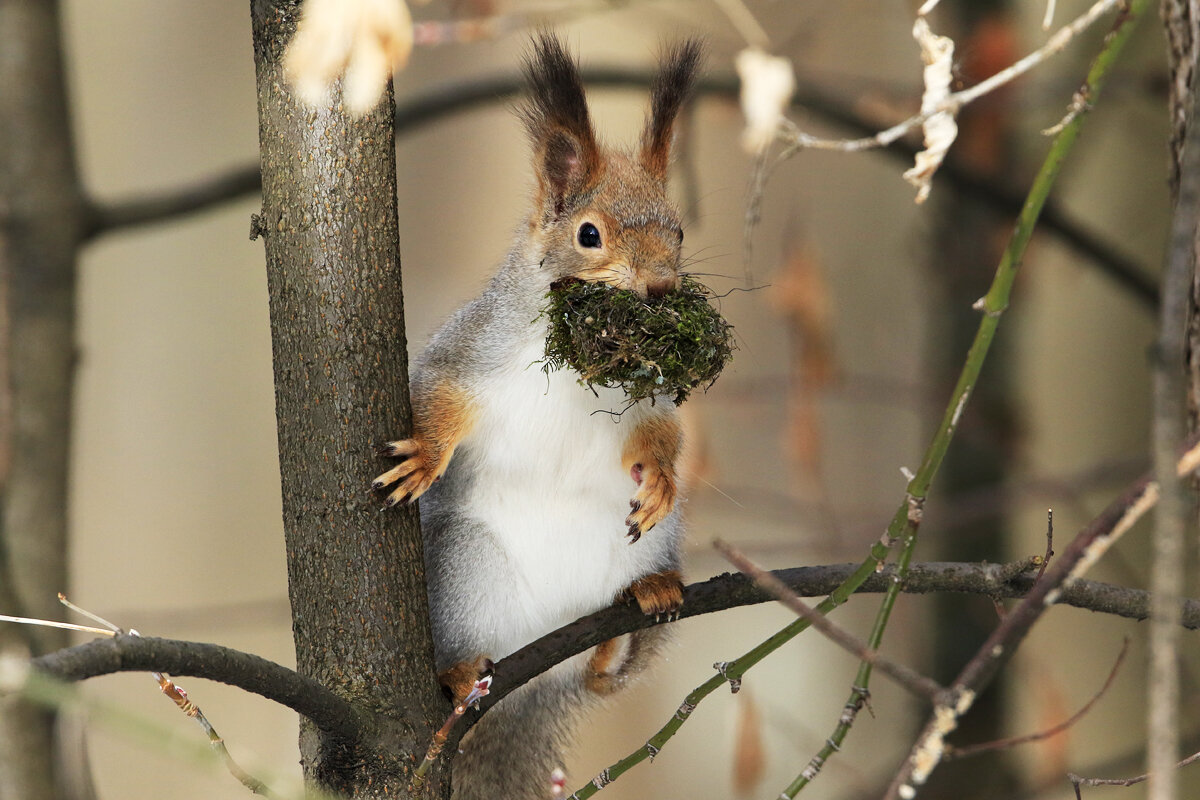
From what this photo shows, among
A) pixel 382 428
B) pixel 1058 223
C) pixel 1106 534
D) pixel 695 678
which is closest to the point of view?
pixel 1106 534

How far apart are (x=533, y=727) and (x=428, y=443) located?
1.95 feet

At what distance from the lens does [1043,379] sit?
10.4 feet

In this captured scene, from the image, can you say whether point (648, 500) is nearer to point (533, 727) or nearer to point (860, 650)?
point (533, 727)

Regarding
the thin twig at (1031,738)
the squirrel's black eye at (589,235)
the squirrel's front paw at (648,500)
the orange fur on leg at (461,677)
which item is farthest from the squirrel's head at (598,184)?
the thin twig at (1031,738)

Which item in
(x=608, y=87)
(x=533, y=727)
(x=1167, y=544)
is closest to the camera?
(x=1167, y=544)

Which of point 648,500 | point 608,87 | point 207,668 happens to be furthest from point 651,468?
point 608,87

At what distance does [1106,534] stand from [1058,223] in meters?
1.62

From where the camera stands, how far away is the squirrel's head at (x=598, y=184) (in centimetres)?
147

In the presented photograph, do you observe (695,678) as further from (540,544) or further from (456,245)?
(540,544)

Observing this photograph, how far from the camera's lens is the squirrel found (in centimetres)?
154

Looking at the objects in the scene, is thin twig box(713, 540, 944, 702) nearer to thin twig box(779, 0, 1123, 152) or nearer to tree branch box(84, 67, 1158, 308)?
thin twig box(779, 0, 1123, 152)

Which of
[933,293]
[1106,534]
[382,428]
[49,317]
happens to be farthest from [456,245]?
[1106,534]

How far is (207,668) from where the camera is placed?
860mm

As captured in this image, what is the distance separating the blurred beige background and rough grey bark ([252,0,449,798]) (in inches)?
Answer: 62.6
